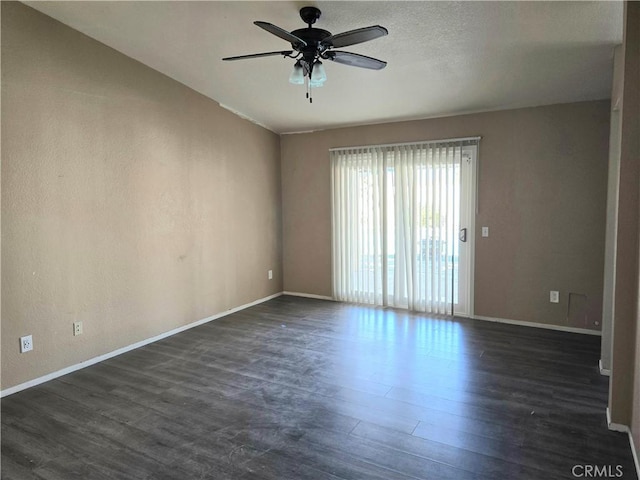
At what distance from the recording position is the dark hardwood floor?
74.7 inches

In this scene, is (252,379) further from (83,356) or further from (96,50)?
(96,50)

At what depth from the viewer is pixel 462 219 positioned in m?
4.49

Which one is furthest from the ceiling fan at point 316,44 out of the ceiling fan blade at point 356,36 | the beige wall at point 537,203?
the beige wall at point 537,203

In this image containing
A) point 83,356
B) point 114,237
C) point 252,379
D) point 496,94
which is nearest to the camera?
point 252,379

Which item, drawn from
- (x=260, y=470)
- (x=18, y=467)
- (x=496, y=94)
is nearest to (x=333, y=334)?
(x=260, y=470)

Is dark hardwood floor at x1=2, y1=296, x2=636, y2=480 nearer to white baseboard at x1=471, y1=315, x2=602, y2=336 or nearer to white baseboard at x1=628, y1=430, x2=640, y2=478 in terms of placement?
white baseboard at x1=628, y1=430, x2=640, y2=478

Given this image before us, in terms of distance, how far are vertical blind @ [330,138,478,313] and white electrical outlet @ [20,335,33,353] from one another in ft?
11.8

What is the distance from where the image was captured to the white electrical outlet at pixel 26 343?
A: 2717 millimetres

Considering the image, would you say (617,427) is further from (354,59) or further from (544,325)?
(354,59)

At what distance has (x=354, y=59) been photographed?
2570 mm

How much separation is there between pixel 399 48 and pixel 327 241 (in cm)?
303

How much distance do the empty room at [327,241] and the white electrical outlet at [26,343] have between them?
0.01 metres

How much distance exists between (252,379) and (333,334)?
1.25 m

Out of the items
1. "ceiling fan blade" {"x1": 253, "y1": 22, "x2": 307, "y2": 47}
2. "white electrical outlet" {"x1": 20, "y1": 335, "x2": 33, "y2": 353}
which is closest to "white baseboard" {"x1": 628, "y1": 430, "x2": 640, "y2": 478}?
"ceiling fan blade" {"x1": 253, "y1": 22, "x2": 307, "y2": 47}
